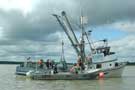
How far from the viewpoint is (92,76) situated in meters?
37.5

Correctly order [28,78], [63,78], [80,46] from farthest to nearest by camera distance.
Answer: [80,46] → [28,78] → [63,78]

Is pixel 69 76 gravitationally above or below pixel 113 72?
below

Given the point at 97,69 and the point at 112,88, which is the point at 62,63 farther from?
the point at 112,88

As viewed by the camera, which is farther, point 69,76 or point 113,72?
point 113,72

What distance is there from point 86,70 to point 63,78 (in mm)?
3310

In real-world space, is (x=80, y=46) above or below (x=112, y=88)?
above

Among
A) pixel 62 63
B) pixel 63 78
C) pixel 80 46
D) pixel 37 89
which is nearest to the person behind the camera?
pixel 37 89

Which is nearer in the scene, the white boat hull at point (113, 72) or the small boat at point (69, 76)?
the small boat at point (69, 76)

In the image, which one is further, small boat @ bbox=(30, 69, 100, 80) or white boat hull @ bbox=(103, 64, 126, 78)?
white boat hull @ bbox=(103, 64, 126, 78)

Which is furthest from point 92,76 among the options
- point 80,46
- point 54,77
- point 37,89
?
point 37,89

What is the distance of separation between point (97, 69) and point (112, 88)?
8784 mm

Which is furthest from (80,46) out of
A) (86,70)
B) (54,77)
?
(54,77)

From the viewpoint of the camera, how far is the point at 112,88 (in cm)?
3031

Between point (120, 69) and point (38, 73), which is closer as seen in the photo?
point (38, 73)
